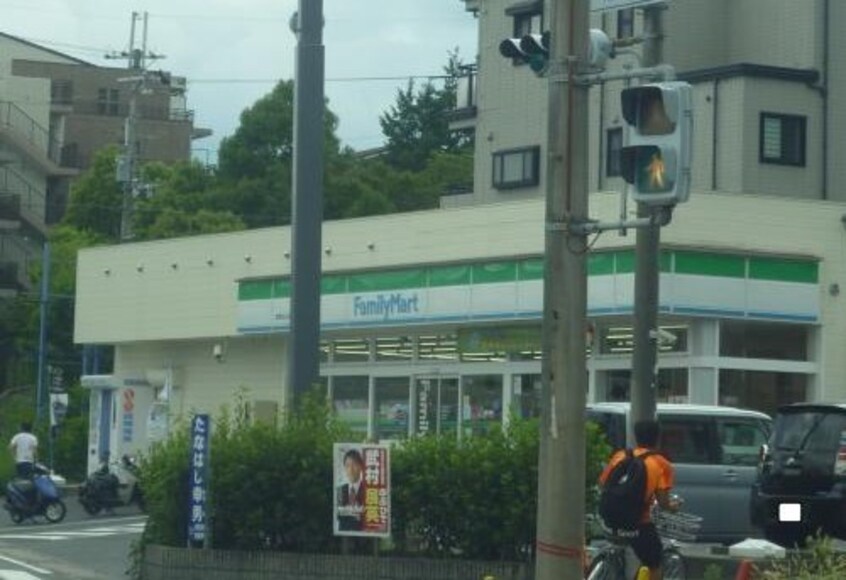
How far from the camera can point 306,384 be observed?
2042 centimetres

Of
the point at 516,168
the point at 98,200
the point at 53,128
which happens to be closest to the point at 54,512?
the point at 516,168

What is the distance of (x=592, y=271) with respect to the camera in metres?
31.4

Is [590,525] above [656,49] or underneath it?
underneath

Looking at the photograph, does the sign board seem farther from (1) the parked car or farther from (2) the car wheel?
(2) the car wheel

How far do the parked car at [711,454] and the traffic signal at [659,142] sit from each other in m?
10.7

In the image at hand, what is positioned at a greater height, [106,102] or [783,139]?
[106,102]

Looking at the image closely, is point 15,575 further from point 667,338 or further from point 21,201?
point 21,201

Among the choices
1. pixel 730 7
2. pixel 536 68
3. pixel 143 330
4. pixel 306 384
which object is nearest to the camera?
pixel 536 68

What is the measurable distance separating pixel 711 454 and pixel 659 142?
39.8ft

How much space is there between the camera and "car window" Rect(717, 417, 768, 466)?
75.0 feet

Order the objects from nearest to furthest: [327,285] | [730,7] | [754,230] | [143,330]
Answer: [754,230] < [327,285] < [730,7] < [143,330]

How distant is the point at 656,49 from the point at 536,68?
231 inches

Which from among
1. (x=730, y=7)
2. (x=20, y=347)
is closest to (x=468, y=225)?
(x=730, y=7)

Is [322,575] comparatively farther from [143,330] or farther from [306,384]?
[143,330]
